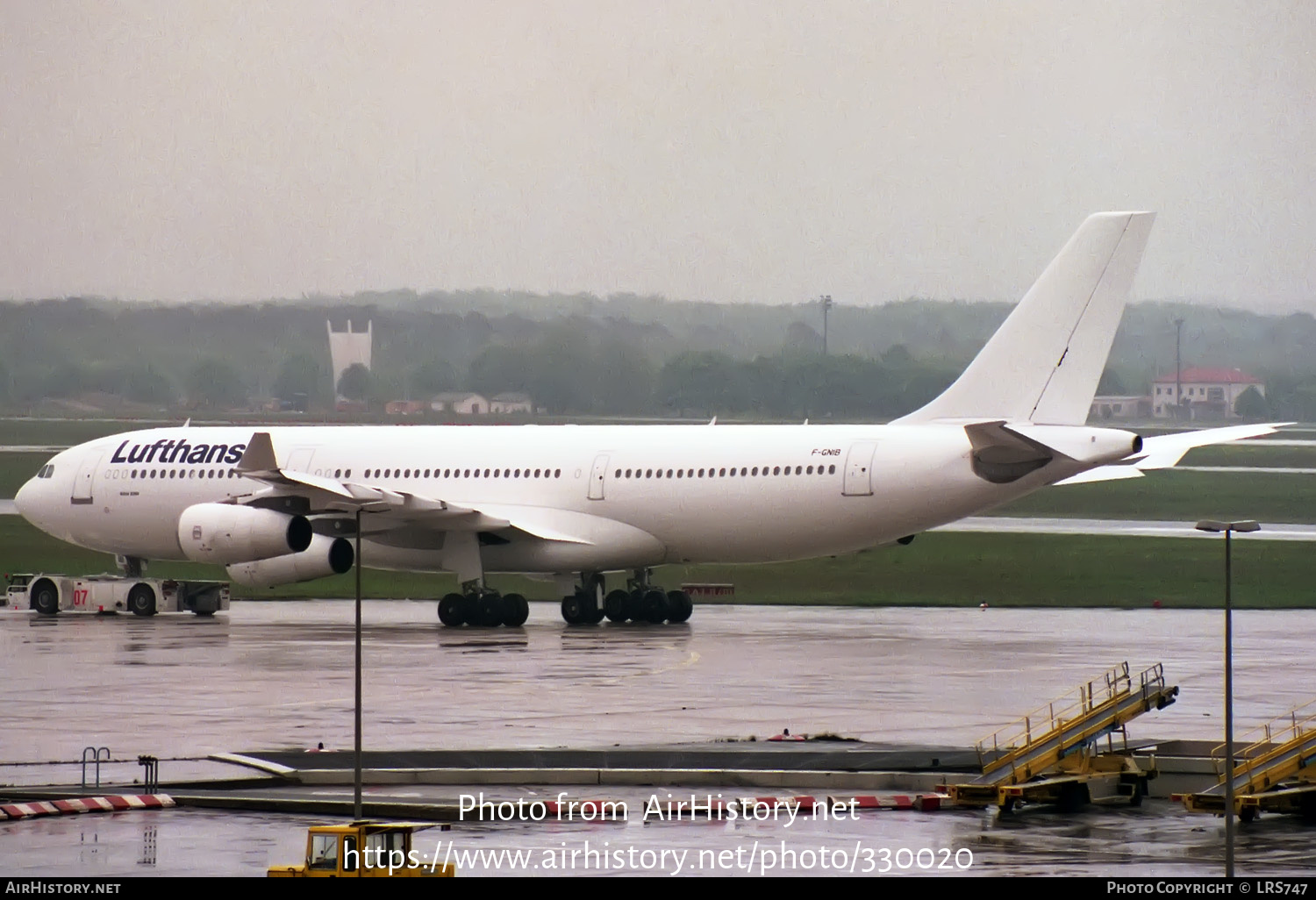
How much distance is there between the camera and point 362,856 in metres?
15.6

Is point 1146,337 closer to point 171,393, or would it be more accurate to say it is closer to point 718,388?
point 718,388

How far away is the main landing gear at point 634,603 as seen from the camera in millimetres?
43031

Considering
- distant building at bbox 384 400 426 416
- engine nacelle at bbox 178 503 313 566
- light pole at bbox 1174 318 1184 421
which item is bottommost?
engine nacelle at bbox 178 503 313 566

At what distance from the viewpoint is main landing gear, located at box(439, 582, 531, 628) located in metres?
41.8

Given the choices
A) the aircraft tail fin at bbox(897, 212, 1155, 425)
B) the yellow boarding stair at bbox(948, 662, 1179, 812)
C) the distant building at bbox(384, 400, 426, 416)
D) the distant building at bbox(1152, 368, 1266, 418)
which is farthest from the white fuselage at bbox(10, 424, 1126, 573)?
the distant building at bbox(1152, 368, 1266, 418)

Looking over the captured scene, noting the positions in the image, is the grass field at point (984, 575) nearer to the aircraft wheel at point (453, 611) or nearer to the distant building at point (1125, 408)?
the aircraft wheel at point (453, 611)

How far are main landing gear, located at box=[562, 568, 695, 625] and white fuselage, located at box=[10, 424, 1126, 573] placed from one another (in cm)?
66

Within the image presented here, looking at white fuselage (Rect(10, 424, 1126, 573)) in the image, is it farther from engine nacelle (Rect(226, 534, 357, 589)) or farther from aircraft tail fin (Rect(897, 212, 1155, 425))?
aircraft tail fin (Rect(897, 212, 1155, 425))

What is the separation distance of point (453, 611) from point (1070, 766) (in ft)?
73.6

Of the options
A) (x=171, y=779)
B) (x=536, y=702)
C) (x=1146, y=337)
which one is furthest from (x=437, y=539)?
(x=1146, y=337)

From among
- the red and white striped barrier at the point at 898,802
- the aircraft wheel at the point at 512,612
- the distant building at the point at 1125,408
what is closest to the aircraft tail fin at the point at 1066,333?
the aircraft wheel at the point at 512,612

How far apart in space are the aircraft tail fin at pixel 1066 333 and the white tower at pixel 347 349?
6065 cm

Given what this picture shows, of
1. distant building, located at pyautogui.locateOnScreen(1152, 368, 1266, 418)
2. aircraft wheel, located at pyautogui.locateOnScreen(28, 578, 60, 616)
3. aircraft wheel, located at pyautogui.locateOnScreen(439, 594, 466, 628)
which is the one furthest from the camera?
distant building, located at pyautogui.locateOnScreen(1152, 368, 1266, 418)

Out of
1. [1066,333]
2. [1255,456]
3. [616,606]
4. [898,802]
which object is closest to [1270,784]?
[898,802]
